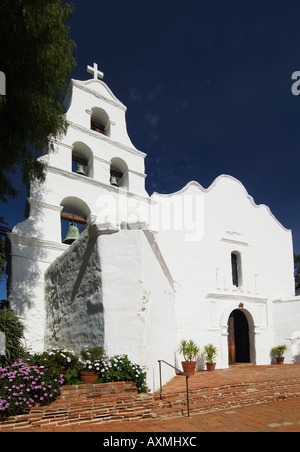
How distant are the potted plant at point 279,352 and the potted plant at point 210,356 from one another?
3.87 metres

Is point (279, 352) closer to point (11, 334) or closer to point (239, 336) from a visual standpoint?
point (239, 336)

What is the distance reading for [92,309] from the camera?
7.72 m

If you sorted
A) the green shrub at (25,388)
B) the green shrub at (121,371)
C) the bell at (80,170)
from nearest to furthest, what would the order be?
1. the green shrub at (25,388)
2. the green shrub at (121,371)
3. the bell at (80,170)

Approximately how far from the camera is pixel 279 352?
15.5 meters

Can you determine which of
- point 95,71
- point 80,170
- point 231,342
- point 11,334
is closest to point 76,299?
point 11,334

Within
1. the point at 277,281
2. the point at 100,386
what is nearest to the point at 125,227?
the point at 100,386

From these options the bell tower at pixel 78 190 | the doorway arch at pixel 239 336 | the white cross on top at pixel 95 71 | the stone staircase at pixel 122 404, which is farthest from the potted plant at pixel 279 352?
the white cross on top at pixel 95 71

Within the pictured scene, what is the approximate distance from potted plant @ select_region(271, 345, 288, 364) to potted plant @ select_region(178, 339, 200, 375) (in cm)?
496

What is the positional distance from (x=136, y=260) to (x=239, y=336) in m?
10.1

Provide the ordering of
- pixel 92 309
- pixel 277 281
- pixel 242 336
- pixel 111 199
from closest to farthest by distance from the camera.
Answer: pixel 92 309 → pixel 111 199 → pixel 242 336 → pixel 277 281

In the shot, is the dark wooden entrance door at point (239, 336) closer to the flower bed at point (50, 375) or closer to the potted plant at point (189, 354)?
the potted plant at point (189, 354)

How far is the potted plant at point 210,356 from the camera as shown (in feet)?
42.7
